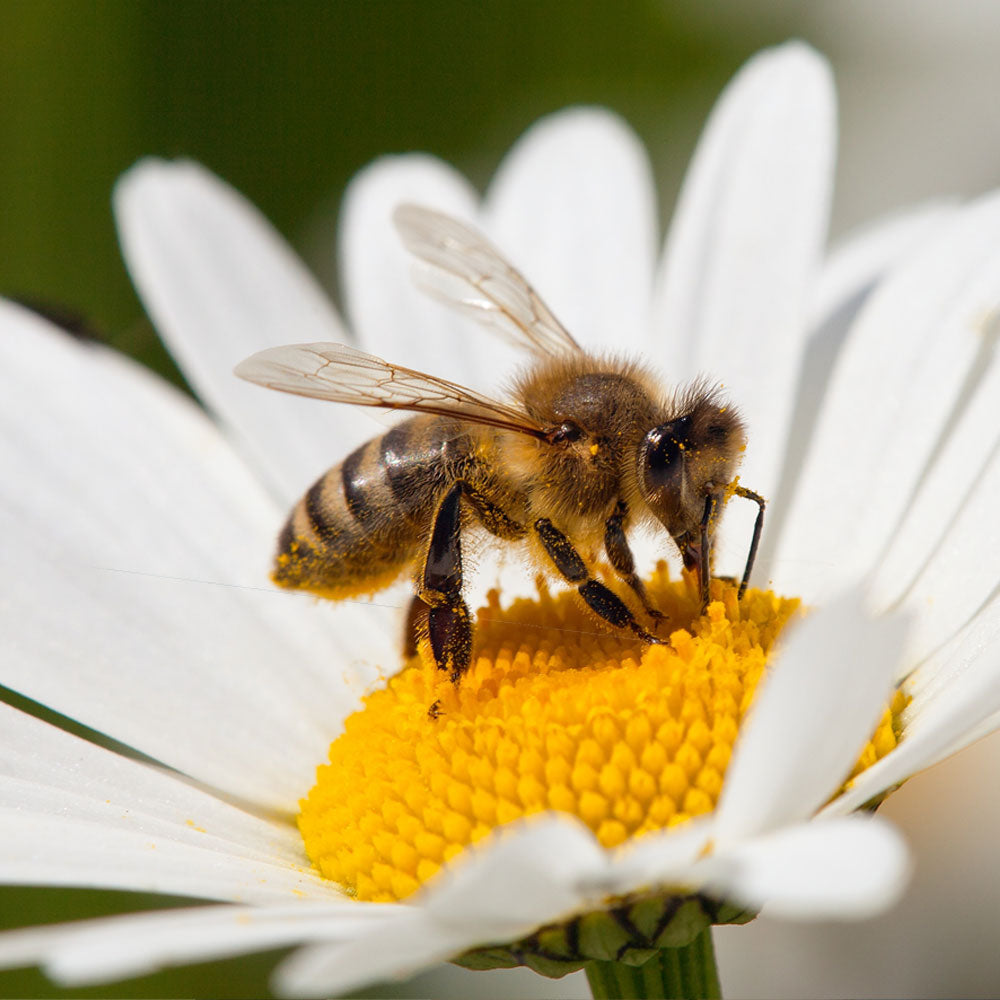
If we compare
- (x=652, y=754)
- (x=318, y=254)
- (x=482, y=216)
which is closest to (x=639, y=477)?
(x=652, y=754)

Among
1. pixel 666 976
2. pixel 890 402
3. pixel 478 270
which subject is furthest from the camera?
pixel 478 270

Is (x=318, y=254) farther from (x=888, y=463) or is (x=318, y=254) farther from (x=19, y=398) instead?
(x=888, y=463)

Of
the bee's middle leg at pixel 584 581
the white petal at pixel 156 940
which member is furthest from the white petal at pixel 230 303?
the white petal at pixel 156 940

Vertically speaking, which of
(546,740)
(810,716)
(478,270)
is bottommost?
(810,716)

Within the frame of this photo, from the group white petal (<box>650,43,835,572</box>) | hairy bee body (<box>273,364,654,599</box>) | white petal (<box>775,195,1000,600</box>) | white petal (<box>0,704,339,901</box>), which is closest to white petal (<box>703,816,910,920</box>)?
white petal (<box>0,704,339,901</box>)

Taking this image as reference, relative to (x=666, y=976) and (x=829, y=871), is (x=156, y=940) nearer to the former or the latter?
(x=829, y=871)

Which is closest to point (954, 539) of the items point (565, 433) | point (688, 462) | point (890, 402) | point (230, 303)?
point (890, 402)

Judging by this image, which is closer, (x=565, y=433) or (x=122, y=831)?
(x=122, y=831)

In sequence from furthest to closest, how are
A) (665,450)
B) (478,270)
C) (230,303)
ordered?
1. (230,303)
2. (478,270)
3. (665,450)
